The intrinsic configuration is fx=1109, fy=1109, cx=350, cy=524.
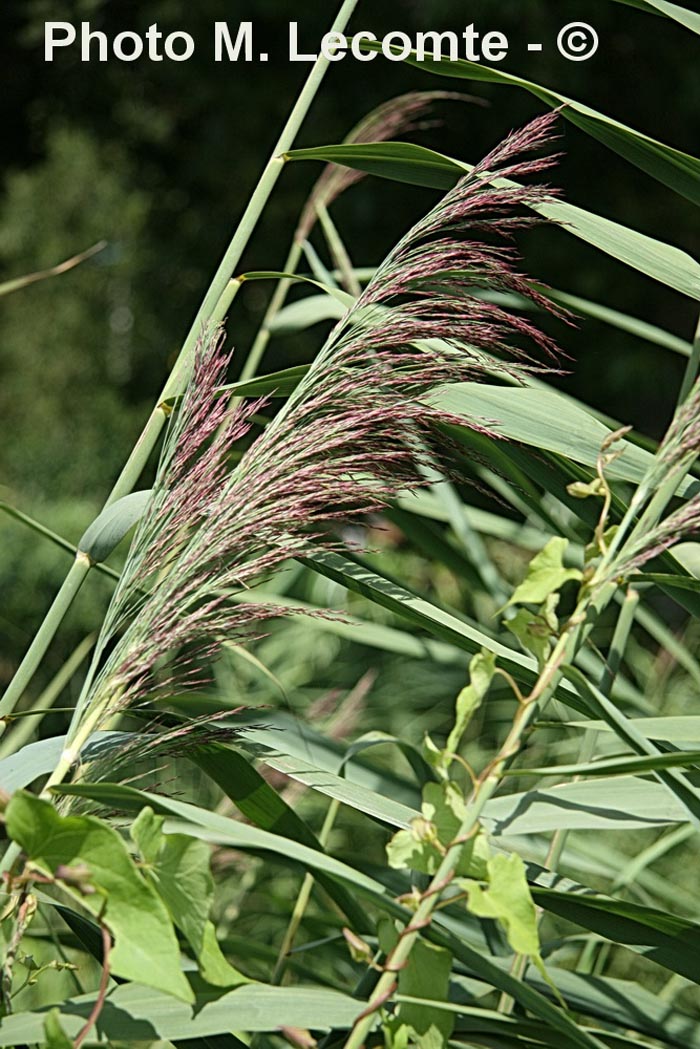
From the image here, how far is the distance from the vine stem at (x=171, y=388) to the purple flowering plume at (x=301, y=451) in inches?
1.8

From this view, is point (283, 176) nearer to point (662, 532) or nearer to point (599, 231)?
point (599, 231)

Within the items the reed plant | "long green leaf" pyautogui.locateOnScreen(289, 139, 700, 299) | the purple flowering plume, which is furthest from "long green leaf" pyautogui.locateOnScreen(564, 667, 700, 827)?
"long green leaf" pyautogui.locateOnScreen(289, 139, 700, 299)

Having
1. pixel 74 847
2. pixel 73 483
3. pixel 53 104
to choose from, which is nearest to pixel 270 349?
pixel 73 483

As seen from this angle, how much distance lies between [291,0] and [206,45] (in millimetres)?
588

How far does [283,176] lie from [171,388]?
366 cm

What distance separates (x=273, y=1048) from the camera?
31.0 inches

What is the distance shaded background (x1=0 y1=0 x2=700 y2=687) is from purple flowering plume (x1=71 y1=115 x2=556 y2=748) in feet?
6.45

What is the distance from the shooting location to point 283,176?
4094mm

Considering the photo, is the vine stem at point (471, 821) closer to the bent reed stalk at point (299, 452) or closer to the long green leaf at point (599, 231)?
the bent reed stalk at point (299, 452)

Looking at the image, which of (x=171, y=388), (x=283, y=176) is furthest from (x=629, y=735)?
(x=283, y=176)

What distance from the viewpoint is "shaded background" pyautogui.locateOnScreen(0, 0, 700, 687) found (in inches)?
136

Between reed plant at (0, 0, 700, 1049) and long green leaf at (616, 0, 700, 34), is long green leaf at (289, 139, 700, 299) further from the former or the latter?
long green leaf at (616, 0, 700, 34)

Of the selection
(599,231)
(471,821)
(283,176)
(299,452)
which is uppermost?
(283,176)

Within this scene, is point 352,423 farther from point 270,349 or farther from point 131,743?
point 270,349
